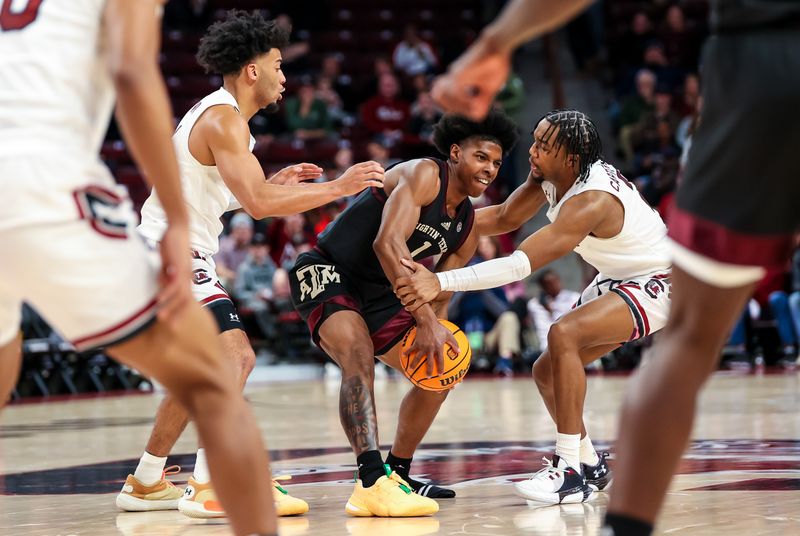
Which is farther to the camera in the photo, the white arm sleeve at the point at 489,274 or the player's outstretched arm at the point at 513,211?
the player's outstretched arm at the point at 513,211

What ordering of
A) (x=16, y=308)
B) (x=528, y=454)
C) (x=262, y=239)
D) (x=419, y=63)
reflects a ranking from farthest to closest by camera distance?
(x=419, y=63)
(x=262, y=239)
(x=528, y=454)
(x=16, y=308)

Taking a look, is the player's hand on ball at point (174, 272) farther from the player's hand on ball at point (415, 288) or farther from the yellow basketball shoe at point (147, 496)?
the yellow basketball shoe at point (147, 496)

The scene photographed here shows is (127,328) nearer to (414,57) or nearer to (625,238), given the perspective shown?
(625,238)

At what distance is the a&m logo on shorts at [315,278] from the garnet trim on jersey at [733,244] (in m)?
2.48

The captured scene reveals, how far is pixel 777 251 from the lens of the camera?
85.1 inches

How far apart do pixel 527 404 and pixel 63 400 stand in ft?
14.9

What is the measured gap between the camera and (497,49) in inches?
91.2

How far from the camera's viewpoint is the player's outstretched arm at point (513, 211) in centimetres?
486

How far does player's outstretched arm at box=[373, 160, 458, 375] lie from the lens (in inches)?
166

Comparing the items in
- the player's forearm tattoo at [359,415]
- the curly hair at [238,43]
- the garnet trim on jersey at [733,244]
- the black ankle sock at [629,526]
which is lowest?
the player's forearm tattoo at [359,415]

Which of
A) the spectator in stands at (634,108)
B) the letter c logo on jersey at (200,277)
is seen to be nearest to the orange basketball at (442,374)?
the letter c logo on jersey at (200,277)

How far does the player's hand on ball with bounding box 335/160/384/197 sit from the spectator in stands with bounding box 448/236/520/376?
774 centimetres

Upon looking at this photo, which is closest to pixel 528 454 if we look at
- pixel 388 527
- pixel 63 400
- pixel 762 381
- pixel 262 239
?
pixel 388 527

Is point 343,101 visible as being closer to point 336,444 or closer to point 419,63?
point 419,63
